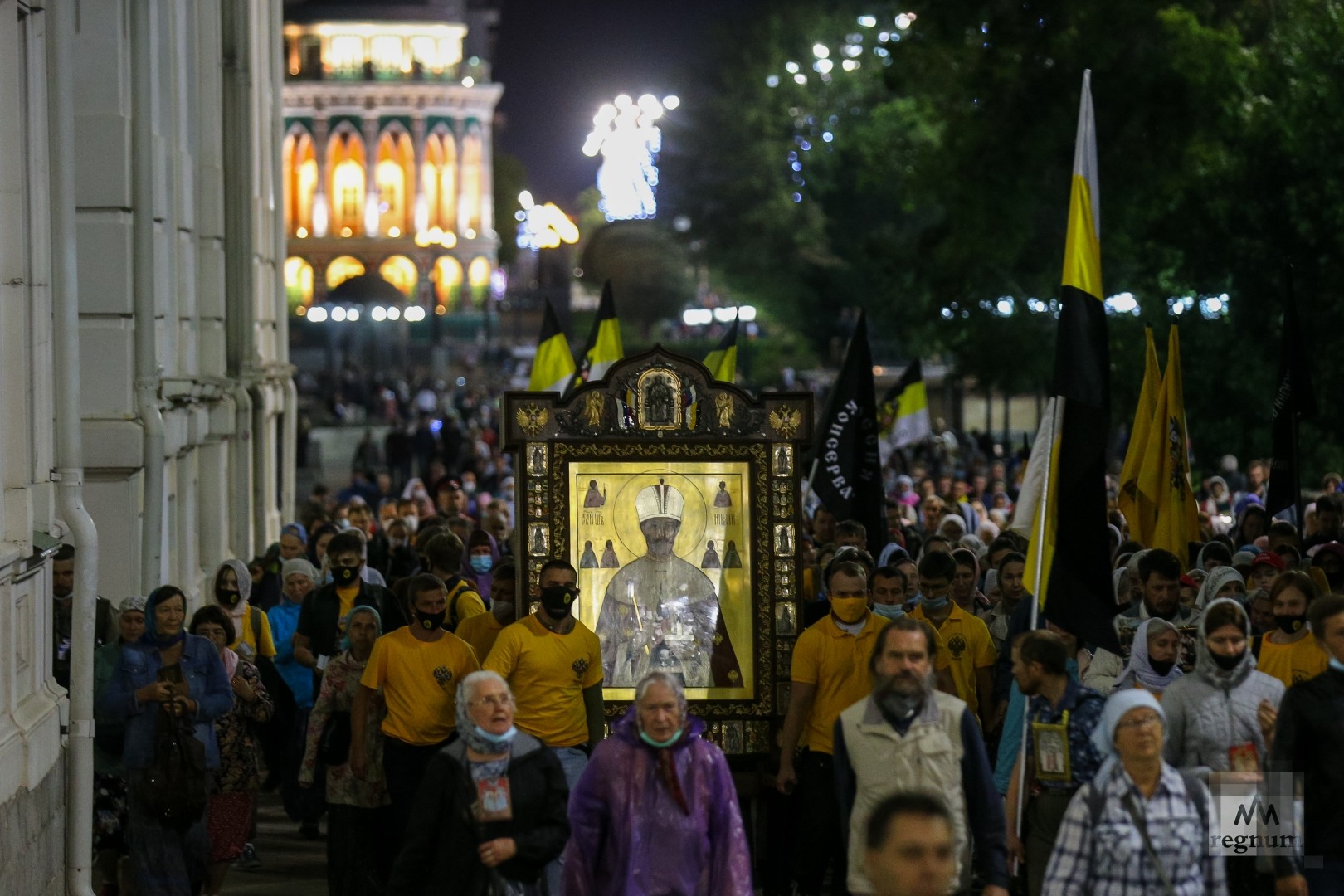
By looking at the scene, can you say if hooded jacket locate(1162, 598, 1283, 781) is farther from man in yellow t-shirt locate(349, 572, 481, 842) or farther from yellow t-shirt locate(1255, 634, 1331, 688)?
man in yellow t-shirt locate(349, 572, 481, 842)

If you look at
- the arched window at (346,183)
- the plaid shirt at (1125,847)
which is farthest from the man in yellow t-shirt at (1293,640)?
the arched window at (346,183)

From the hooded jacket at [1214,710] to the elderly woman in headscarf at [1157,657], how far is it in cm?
101

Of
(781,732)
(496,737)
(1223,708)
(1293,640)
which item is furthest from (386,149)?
(496,737)

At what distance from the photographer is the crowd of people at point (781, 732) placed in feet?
25.0

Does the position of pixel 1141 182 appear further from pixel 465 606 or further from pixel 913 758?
pixel 913 758

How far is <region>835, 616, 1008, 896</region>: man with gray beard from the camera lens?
25.0 feet

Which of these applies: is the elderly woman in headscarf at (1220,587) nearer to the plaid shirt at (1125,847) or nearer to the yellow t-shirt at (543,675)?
the yellow t-shirt at (543,675)

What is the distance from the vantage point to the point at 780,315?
229ft

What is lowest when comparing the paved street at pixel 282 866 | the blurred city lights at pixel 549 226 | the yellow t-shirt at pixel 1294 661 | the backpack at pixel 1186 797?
the paved street at pixel 282 866

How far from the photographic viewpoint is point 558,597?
1036cm

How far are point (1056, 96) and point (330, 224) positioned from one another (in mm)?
80669

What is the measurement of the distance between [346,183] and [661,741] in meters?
104

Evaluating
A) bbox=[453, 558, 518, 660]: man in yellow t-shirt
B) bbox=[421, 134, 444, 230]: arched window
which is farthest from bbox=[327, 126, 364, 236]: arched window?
bbox=[453, 558, 518, 660]: man in yellow t-shirt

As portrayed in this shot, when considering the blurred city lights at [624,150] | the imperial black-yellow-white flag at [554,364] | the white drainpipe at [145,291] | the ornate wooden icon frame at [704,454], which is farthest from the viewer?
the blurred city lights at [624,150]
